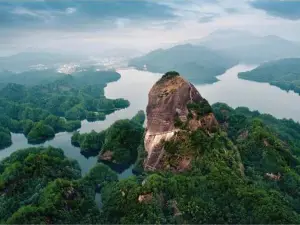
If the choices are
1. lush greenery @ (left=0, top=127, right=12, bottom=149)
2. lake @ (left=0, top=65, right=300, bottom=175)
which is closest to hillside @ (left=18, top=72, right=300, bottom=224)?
lake @ (left=0, top=65, right=300, bottom=175)

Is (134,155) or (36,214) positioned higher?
(36,214)

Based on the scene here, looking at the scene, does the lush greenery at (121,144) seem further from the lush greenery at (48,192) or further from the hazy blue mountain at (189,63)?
the hazy blue mountain at (189,63)

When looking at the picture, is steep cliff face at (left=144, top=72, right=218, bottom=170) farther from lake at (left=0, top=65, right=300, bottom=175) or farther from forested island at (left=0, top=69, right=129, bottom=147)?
forested island at (left=0, top=69, right=129, bottom=147)

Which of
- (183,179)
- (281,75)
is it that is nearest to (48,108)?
(183,179)

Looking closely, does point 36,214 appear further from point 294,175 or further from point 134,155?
point 294,175

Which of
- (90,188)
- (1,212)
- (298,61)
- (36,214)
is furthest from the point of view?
(298,61)

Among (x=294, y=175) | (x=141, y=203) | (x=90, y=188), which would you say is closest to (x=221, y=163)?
(x=294, y=175)
